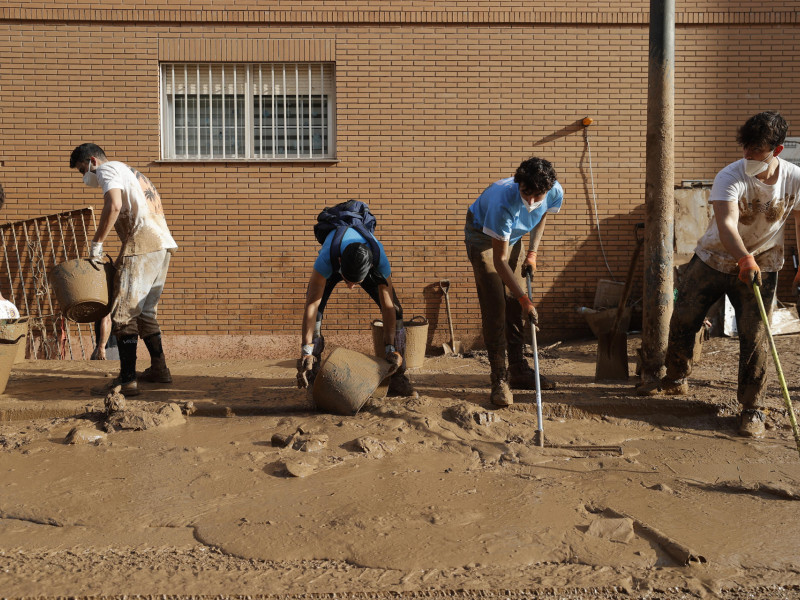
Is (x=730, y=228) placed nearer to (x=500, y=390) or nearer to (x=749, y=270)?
(x=749, y=270)

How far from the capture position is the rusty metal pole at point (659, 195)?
5402 millimetres

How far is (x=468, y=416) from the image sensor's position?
4770 mm

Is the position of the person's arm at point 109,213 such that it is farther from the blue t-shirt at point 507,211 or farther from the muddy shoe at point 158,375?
the blue t-shirt at point 507,211

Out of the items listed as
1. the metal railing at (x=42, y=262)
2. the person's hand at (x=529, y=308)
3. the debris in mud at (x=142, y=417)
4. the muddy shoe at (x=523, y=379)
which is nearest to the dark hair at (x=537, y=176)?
the person's hand at (x=529, y=308)

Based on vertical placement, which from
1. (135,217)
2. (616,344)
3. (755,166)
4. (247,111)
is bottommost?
(616,344)

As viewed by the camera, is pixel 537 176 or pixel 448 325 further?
pixel 448 325

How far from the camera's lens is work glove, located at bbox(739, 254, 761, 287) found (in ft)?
14.3

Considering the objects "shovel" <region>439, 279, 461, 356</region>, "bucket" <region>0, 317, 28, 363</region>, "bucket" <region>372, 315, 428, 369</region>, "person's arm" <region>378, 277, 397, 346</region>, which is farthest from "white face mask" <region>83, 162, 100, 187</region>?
"shovel" <region>439, 279, 461, 356</region>

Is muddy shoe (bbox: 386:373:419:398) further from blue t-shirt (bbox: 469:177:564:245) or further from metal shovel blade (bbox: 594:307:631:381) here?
metal shovel blade (bbox: 594:307:631:381)

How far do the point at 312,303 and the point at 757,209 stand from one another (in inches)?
118

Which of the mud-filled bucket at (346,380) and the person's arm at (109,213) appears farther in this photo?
the person's arm at (109,213)

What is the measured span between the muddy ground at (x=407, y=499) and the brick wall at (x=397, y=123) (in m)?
2.88

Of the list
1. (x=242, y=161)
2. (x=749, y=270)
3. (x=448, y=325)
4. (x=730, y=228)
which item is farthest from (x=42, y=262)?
(x=749, y=270)

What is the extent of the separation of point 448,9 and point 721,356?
4803 mm
